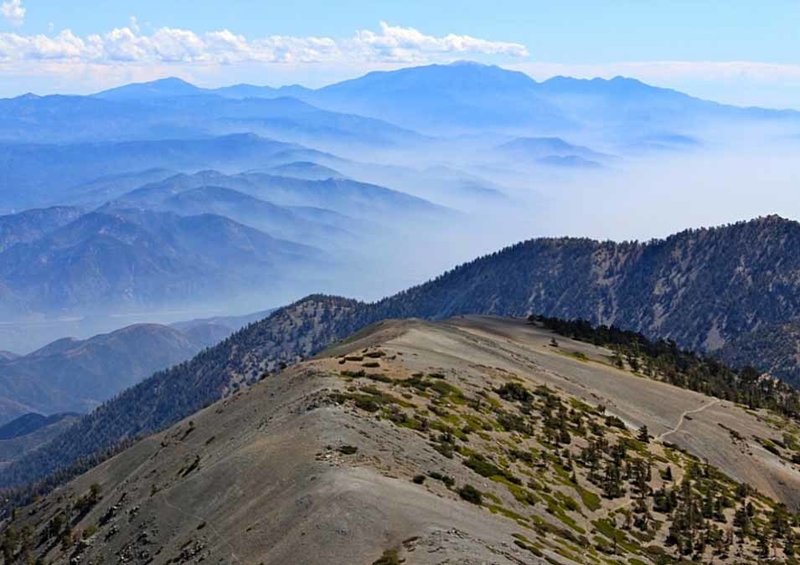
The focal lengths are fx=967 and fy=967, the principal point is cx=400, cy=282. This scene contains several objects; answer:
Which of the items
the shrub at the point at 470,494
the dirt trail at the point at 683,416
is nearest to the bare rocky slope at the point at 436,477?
the shrub at the point at 470,494

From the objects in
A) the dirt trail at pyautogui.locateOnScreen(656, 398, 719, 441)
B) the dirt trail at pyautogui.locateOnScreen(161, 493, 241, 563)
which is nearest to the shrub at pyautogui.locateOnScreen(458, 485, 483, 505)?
the dirt trail at pyautogui.locateOnScreen(161, 493, 241, 563)

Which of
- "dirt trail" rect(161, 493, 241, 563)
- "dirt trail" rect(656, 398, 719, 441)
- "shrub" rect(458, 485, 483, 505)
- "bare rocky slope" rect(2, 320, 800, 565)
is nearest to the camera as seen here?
"dirt trail" rect(161, 493, 241, 563)

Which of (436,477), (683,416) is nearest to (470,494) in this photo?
(436,477)

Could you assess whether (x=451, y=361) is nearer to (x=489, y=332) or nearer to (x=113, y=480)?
(x=113, y=480)

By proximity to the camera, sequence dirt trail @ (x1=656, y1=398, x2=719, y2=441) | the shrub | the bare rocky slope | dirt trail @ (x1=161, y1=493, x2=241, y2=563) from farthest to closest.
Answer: dirt trail @ (x1=656, y1=398, x2=719, y2=441), the shrub, the bare rocky slope, dirt trail @ (x1=161, y1=493, x2=241, y2=563)

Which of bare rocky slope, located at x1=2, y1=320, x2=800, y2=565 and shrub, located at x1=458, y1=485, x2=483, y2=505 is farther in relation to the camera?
shrub, located at x1=458, y1=485, x2=483, y2=505

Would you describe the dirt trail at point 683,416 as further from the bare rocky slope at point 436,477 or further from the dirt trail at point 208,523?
the dirt trail at point 208,523

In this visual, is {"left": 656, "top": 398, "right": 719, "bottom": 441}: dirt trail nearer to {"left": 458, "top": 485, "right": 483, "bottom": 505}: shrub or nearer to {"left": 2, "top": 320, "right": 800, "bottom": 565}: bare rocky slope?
{"left": 2, "top": 320, "right": 800, "bottom": 565}: bare rocky slope

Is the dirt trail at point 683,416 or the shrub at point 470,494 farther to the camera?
the dirt trail at point 683,416
